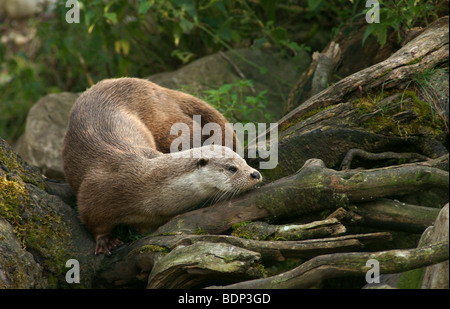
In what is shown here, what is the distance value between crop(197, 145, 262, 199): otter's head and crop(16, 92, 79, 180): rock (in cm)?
301

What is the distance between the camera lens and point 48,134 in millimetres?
6242

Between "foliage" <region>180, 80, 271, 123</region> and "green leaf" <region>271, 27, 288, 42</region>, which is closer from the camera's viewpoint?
"foliage" <region>180, 80, 271, 123</region>

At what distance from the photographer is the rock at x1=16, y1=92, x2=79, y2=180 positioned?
6035 millimetres

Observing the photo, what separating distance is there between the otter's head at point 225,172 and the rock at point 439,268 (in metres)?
1.19

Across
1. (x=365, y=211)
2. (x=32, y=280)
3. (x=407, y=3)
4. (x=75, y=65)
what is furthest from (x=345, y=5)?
(x=32, y=280)

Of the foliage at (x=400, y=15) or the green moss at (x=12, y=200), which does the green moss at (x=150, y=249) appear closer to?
the green moss at (x=12, y=200)

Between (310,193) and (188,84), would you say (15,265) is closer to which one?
(310,193)

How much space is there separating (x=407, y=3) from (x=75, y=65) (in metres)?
5.06

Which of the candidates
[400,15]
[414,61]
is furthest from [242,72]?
[414,61]

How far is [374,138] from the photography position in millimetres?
3502

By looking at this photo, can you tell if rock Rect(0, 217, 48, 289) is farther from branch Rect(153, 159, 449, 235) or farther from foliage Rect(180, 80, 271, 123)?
foliage Rect(180, 80, 271, 123)

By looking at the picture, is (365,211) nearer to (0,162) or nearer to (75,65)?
(0,162)

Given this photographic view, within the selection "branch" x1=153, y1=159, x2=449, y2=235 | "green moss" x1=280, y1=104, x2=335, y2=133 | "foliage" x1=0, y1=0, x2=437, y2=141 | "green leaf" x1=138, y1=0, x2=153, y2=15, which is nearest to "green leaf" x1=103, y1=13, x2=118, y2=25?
"foliage" x1=0, y1=0, x2=437, y2=141
